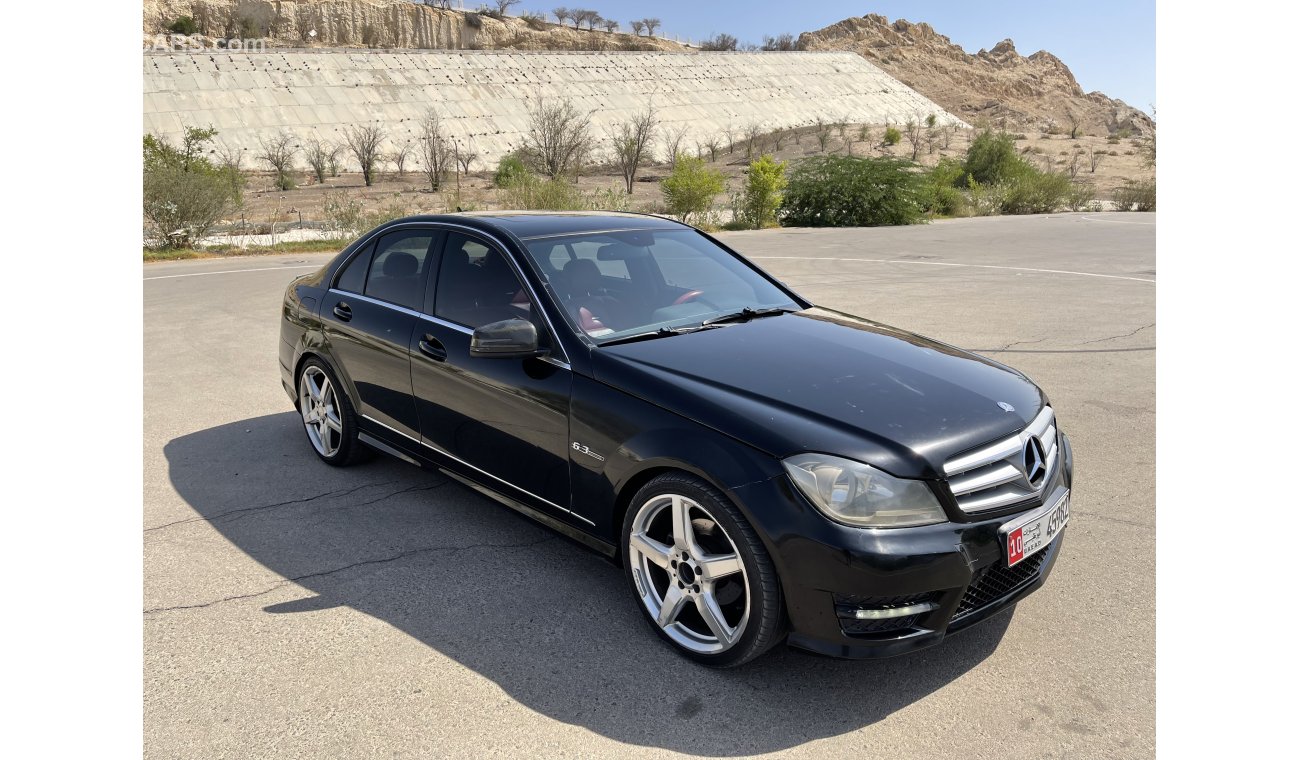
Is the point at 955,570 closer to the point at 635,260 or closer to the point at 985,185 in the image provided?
the point at 635,260

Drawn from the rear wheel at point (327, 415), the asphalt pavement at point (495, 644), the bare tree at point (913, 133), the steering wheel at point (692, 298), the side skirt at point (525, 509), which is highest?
the bare tree at point (913, 133)

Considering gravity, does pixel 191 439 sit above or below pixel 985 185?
below

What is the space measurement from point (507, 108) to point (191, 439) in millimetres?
53755

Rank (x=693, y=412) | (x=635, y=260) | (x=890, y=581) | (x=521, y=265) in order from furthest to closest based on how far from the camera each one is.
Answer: (x=635, y=260), (x=521, y=265), (x=693, y=412), (x=890, y=581)

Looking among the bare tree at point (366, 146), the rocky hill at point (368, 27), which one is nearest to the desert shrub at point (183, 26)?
the rocky hill at point (368, 27)

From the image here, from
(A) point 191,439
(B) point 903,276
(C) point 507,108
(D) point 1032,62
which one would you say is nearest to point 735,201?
(B) point 903,276

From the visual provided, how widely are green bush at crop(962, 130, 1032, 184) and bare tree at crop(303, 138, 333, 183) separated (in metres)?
28.6

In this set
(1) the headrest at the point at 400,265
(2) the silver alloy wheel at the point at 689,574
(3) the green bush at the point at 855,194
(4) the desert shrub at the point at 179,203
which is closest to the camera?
(2) the silver alloy wheel at the point at 689,574

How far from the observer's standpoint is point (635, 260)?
4621mm

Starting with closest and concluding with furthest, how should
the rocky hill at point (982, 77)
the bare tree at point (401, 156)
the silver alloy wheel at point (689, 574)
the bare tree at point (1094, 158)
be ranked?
the silver alloy wheel at point (689, 574) < the bare tree at point (401, 156) < the bare tree at point (1094, 158) < the rocky hill at point (982, 77)

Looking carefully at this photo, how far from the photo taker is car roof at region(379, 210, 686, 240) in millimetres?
4590

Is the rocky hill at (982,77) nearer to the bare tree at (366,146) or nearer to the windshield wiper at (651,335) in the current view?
the bare tree at (366,146)

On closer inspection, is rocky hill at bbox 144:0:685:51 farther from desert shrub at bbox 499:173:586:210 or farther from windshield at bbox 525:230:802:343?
windshield at bbox 525:230:802:343

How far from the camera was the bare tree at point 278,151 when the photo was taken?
41.8 meters
